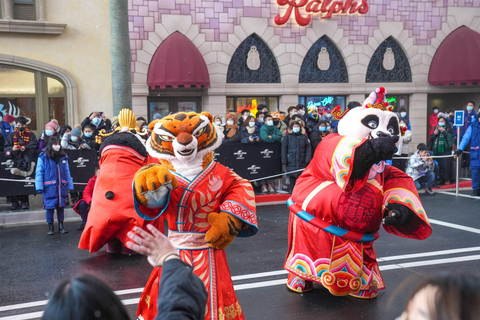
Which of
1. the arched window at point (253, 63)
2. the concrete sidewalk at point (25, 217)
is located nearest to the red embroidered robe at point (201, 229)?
the concrete sidewalk at point (25, 217)

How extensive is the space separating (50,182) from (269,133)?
4792 millimetres

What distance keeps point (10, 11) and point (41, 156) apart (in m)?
8.05

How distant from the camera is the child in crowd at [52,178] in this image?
7.59 m

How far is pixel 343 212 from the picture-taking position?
174 inches

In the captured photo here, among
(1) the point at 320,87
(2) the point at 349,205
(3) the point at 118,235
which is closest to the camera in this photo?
(2) the point at 349,205

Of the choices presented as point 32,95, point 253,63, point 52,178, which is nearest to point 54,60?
point 32,95

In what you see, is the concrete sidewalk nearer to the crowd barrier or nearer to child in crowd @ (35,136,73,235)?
the crowd barrier

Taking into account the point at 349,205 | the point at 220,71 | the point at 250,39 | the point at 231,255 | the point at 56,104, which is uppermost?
the point at 250,39

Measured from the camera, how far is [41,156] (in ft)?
25.2

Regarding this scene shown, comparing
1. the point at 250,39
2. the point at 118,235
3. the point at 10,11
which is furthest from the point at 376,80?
the point at 118,235

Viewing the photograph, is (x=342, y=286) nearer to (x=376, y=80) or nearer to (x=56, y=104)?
(x=56, y=104)

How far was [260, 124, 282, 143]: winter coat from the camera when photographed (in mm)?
10688

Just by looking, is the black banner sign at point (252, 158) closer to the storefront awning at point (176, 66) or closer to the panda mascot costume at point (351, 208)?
the storefront awning at point (176, 66)

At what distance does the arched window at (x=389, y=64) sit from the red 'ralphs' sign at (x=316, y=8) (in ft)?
5.09
